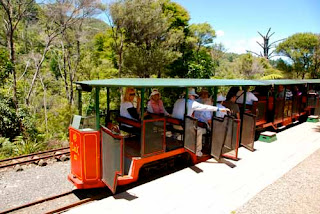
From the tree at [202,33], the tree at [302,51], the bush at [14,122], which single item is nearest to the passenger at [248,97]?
the bush at [14,122]

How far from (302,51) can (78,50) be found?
25.4 meters

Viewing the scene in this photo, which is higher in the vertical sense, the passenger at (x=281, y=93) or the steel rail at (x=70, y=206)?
the passenger at (x=281, y=93)

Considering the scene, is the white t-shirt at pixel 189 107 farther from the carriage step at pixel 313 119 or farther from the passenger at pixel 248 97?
the carriage step at pixel 313 119

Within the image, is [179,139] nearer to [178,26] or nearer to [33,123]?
[33,123]

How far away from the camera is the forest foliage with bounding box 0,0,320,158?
1048 centimetres

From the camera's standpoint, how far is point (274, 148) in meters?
7.75

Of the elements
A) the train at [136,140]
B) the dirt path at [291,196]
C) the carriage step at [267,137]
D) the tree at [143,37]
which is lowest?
the dirt path at [291,196]

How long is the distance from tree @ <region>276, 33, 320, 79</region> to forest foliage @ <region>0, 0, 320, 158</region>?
0.11 meters

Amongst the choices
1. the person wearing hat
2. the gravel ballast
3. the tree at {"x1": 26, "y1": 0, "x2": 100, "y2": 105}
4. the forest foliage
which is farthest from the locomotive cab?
the tree at {"x1": 26, "y1": 0, "x2": 100, "y2": 105}

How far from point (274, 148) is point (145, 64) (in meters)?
11.6

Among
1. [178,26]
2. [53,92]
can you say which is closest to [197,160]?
[178,26]

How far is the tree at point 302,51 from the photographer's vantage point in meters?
26.9

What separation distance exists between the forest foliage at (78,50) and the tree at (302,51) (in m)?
0.11

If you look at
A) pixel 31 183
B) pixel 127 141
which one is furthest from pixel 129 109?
pixel 31 183
